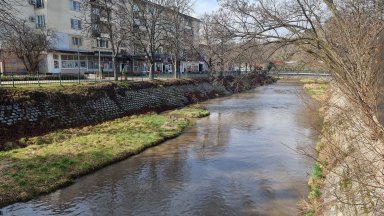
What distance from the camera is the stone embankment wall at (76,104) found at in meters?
22.6

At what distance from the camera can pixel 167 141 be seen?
23.5m

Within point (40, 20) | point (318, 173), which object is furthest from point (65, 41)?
point (318, 173)

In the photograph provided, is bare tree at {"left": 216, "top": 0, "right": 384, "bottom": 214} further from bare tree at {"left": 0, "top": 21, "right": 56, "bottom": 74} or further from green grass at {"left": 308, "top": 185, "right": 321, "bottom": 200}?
bare tree at {"left": 0, "top": 21, "right": 56, "bottom": 74}

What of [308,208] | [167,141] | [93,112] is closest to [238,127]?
[167,141]

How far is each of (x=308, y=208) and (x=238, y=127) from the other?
55.1 feet

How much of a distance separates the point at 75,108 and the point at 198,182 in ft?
53.0

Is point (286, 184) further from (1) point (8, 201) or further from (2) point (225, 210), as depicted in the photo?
(1) point (8, 201)

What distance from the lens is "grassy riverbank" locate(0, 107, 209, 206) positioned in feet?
48.3

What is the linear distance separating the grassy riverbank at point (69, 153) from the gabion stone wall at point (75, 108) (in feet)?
4.50

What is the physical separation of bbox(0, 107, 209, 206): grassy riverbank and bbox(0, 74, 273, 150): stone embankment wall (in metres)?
1.38

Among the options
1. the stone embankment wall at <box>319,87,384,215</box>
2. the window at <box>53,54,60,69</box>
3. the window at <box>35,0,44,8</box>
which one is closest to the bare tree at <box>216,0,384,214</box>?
the stone embankment wall at <box>319,87,384,215</box>

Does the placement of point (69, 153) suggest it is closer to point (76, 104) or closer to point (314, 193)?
point (76, 104)

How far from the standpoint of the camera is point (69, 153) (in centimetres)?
1884

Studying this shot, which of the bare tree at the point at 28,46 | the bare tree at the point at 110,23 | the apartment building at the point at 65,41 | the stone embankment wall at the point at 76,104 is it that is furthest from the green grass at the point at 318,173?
the apartment building at the point at 65,41
